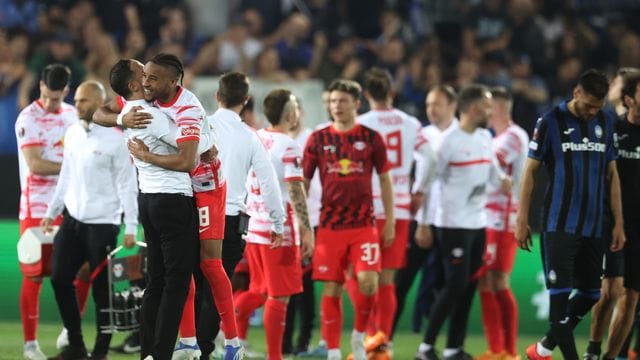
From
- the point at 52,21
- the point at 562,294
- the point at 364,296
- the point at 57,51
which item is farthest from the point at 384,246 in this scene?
the point at 52,21

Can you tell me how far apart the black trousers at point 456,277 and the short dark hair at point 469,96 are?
1049 millimetres

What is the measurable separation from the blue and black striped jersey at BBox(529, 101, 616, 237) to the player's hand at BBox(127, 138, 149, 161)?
112 inches

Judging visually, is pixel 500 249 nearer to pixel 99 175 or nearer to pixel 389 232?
pixel 389 232

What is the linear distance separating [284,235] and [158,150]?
1.80 metres

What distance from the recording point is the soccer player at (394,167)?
10.9 meters

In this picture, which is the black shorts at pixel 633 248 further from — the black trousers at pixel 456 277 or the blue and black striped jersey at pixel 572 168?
the black trousers at pixel 456 277

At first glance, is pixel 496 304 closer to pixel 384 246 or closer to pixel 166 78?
pixel 384 246

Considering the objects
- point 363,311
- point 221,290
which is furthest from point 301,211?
point 221,290

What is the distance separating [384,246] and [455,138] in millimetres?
1142

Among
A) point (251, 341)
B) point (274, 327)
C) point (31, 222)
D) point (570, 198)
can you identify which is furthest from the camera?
point (251, 341)

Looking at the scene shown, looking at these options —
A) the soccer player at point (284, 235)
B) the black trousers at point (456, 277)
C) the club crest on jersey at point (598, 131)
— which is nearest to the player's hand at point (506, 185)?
the black trousers at point (456, 277)

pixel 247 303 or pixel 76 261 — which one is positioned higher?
pixel 76 261

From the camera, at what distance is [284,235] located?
31.4ft

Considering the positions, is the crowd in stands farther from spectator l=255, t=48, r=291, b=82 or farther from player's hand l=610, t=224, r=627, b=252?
player's hand l=610, t=224, r=627, b=252
